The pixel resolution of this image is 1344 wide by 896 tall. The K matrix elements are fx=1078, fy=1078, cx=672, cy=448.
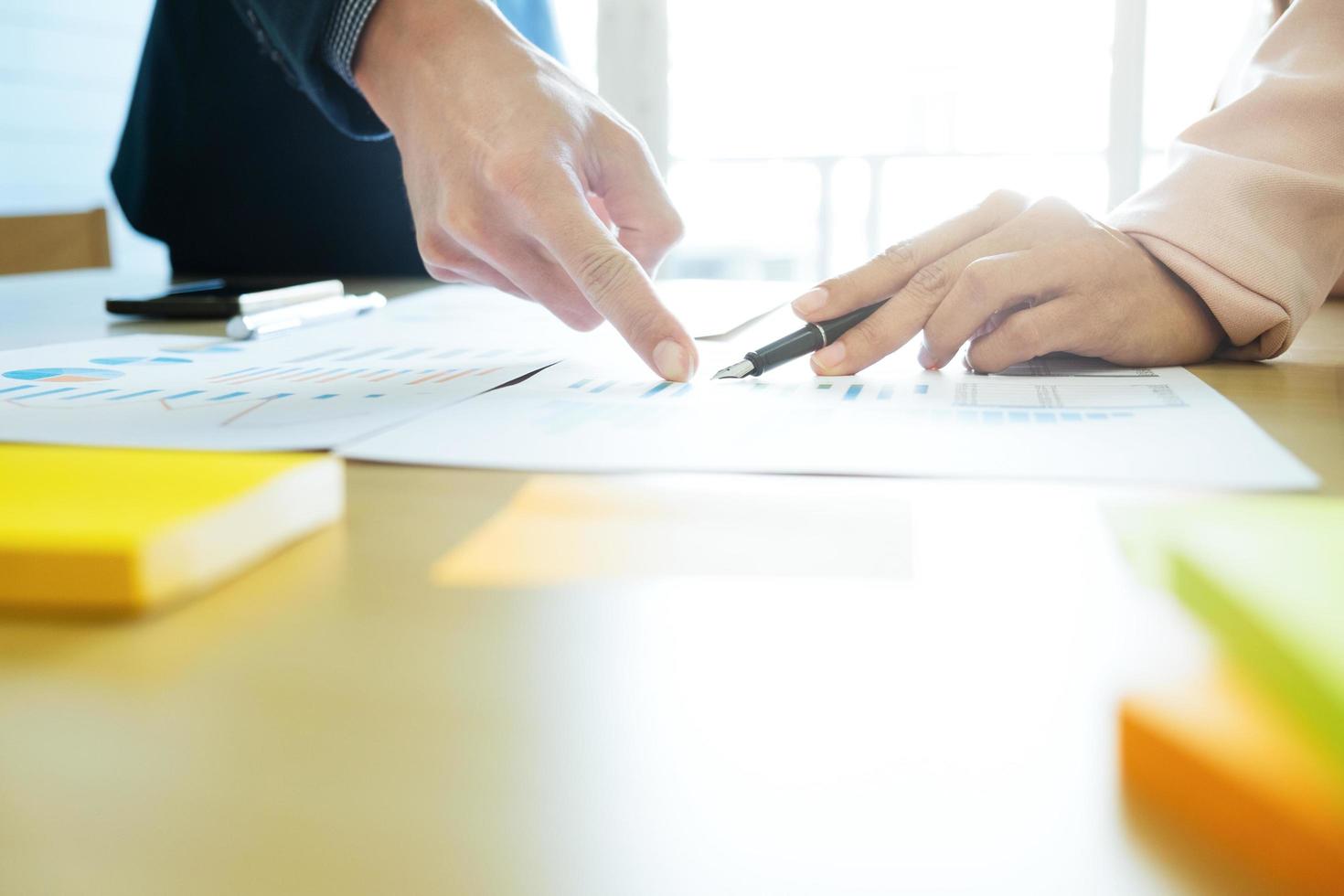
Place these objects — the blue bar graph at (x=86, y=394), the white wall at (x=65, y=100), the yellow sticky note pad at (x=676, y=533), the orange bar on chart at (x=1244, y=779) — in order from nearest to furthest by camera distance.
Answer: the orange bar on chart at (x=1244, y=779) → the yellow sticky note pad at (x=676, y=533) → the blue bar graph at (x=86, y=394) → the white wall at (x=65, y=100)

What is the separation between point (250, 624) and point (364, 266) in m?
1.26

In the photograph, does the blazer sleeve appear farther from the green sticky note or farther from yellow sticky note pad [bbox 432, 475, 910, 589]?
the green sticky note

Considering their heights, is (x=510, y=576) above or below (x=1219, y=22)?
below

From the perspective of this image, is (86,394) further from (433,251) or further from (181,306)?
(181,306)

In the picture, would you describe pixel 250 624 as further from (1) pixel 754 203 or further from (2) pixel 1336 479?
(1) pixel 754 203

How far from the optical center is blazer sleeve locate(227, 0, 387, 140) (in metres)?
0.74

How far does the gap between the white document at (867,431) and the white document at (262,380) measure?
4cm

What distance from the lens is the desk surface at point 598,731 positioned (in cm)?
16

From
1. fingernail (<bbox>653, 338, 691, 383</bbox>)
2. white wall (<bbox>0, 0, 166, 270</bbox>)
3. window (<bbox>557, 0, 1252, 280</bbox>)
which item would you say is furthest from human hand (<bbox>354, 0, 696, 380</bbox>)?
window (<bbox>557, 0, 1252, 280</bbox>)

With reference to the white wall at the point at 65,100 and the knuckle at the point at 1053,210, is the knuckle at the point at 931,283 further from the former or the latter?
the white wall at the point at 65,100

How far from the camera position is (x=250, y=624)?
10.1 inches

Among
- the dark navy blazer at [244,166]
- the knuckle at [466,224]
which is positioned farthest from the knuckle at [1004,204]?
the dark navy blazer at [244,166]

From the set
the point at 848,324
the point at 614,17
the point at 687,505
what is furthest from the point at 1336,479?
the point at 614,17

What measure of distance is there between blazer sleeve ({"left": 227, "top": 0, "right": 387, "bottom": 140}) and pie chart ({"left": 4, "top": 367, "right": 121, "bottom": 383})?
10.9 inches
